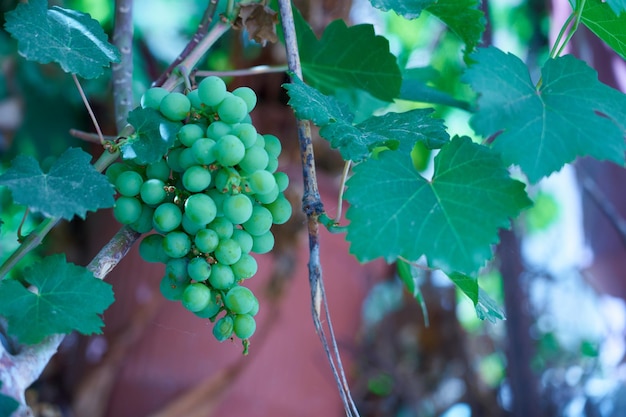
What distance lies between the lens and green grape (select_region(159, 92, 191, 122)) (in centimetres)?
46

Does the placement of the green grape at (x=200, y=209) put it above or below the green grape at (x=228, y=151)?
below

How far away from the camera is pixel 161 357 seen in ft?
3.81

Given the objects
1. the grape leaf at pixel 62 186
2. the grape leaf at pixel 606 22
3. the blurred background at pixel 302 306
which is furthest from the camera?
the blurred background at pixel 302 306

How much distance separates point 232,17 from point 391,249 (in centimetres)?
30

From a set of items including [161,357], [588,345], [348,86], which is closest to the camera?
[348,86]

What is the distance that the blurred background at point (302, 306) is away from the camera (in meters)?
1.16

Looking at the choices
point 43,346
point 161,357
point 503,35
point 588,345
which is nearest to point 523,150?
point 43,346

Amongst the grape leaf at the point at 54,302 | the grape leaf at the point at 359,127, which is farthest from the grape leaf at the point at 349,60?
the grape leaf at the point at 54,302

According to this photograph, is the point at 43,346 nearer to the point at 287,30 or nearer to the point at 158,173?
the point at 158,173

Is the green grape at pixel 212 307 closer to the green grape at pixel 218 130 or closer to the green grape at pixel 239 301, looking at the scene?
the green grape at pixel 239 301

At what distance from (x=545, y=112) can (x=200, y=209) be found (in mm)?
283

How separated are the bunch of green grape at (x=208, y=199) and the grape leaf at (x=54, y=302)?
54 mm

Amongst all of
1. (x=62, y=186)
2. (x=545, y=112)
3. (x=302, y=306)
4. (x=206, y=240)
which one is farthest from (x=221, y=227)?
(x=302, y=306)

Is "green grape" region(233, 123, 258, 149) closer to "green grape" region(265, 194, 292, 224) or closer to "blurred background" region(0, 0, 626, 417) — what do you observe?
"green grape" region(265, 194, 292, 224)
